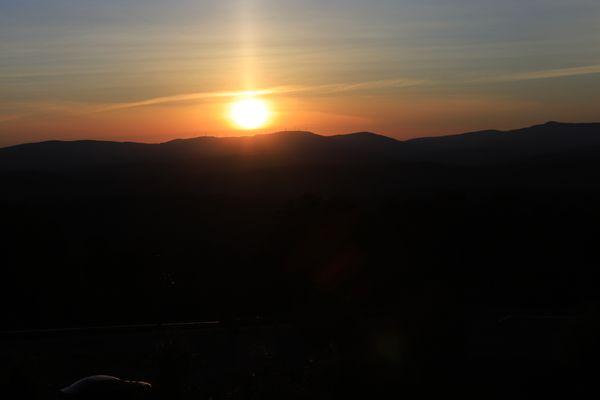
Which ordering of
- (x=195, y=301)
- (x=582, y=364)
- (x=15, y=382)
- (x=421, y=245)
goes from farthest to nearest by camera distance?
(x=421, y=245), (x=195, y=301), (x=582, y=364), (x=15, y=382)

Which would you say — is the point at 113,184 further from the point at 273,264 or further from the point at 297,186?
the point at 273,264

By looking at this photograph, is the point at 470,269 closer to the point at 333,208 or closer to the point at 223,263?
the point at 333,208

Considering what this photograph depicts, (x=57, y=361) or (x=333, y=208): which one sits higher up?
(x=333, y=208)

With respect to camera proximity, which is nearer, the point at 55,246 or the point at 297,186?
the point at 55,246

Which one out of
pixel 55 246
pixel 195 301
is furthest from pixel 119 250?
pixel 195 301

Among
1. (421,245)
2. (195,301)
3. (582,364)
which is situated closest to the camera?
(582,364)

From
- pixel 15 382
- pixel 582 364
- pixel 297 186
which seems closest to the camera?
pixel 15 382

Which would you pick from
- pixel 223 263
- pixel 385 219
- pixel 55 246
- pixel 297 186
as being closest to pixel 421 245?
pixel 385 219

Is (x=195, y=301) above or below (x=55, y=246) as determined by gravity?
below

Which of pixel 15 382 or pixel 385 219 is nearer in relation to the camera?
pixel 15 382
